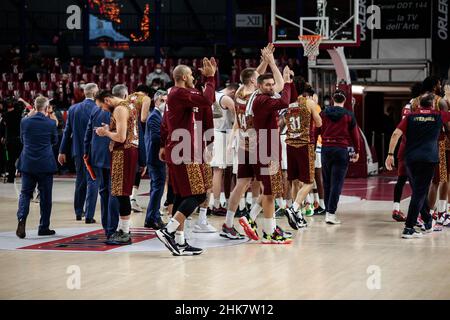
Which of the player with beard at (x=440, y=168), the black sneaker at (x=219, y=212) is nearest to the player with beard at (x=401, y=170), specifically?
the player with beard at (x=440, y=168)

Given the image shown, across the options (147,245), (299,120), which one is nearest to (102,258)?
(147,245)

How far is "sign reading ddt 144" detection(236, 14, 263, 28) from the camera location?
98.6 feet

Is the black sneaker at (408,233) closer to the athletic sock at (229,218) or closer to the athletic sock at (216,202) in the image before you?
the athletic sock at (229,218)

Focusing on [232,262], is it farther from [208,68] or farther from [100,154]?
[100,154]

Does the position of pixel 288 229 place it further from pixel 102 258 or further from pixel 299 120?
pixel 102 258

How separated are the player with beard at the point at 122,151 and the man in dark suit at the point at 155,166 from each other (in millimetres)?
1223

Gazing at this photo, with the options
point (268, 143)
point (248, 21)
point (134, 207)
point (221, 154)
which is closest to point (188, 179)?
point (268, 143)

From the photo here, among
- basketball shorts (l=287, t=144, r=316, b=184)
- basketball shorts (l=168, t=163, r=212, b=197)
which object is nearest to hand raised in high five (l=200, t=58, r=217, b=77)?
basketball shorts (l=168, t=163, r=212, b=197)

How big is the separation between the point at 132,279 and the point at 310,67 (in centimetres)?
1384

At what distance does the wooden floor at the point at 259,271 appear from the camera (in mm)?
6996

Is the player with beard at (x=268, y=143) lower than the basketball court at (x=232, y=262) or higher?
higher

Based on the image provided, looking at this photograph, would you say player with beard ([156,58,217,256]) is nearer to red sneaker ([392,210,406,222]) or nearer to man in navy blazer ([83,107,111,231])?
man in navy blazer ([83,107,111,231])

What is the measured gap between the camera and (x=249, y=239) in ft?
33.1
